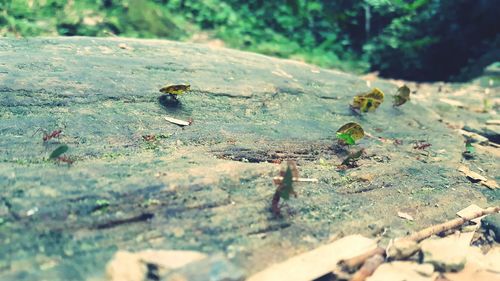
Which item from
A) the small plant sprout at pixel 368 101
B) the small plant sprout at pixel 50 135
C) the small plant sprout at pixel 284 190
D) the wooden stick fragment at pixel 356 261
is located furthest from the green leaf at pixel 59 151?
the small plant sprout at pixel 368 101

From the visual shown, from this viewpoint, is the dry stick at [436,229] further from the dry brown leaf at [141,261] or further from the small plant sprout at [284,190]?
the dry brown leaf at [141,261]

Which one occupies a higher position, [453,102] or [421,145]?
[453,102]

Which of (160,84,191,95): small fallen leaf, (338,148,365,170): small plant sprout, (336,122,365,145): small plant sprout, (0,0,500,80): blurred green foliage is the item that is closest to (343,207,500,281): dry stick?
(338,148,365,170): small plant sprout

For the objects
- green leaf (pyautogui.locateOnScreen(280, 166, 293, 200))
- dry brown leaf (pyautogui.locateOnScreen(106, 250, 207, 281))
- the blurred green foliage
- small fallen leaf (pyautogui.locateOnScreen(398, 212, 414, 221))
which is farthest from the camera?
the blurred green foliage

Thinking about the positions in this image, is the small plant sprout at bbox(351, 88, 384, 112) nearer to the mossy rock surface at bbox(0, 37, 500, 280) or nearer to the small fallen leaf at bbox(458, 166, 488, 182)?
the mossy rock surface at bbox(0, 37, 500, 280)

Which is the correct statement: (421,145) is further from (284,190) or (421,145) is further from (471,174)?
(284,190)

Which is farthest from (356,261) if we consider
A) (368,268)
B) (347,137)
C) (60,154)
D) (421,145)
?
(421,145)
